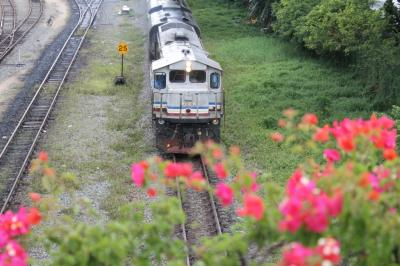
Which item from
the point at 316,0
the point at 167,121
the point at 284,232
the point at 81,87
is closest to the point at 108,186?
the point at 167,121

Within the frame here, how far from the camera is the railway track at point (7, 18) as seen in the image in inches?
1446

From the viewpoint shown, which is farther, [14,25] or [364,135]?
[14,25]

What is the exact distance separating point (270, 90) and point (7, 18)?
A: 74.1 ft

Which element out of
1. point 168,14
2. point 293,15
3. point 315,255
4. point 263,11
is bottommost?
point 315,255

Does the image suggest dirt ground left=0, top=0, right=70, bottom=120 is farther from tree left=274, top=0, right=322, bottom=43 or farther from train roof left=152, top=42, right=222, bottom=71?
tree left=274, top=0, right=322, bottom=43

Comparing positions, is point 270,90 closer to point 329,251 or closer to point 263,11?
point 263,11

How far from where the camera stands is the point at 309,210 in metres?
4.71

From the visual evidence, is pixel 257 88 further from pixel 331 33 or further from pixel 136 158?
pixel 136 158

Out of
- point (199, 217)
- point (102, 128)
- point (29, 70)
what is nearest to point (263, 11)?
point (29, 70)

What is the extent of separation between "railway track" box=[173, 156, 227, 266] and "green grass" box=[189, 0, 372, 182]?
93.1 inches

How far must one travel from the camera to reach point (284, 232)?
491 cm

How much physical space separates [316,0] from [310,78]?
6.32 metres

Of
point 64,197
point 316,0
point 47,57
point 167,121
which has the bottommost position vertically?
point 64,197

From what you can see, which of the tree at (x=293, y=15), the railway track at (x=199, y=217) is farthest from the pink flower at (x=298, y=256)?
the tree at (x=293, y=15)
